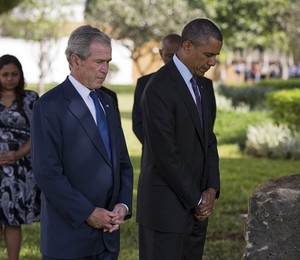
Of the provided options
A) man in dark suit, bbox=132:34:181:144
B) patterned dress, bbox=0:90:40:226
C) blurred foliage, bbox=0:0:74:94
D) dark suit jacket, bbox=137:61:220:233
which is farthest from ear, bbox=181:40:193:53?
blurred foliage, bbox=0:0:74:94

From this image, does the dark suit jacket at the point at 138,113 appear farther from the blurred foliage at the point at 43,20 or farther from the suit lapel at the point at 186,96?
the blurred foliage at the point at 43,20

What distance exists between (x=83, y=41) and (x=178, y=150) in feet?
3.22

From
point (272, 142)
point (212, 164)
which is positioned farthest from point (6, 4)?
point (212, 164)

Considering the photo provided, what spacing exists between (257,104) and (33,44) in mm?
18957

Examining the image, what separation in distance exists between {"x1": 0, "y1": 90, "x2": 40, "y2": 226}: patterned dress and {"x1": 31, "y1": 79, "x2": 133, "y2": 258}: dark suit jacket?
8.29ft

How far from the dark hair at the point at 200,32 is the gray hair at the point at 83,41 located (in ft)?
2.43

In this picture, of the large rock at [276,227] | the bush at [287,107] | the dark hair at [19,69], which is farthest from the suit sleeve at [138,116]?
the bush at [287,107]

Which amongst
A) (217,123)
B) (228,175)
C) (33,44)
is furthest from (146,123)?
(33,44)

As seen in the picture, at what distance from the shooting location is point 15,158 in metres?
6.73

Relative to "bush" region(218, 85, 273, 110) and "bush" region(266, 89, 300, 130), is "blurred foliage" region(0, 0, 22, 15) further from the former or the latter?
"bush" region(218, 85, 273, 110)

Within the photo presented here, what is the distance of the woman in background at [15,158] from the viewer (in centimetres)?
672

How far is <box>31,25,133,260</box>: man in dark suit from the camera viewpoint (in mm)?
4145

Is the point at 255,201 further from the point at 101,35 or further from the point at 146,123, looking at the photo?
the point at 101,35

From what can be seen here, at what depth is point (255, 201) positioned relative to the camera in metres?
4.86
